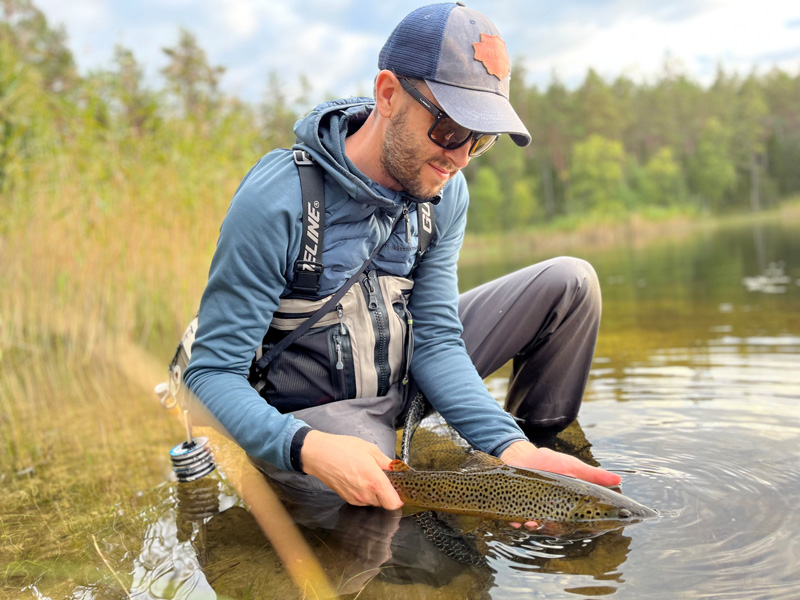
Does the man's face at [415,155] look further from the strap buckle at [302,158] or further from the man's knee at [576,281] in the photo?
A: the man's knee at [576,281]

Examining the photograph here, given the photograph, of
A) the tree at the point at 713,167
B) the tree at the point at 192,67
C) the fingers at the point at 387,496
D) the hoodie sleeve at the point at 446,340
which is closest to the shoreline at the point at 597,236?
the tree at the point at 192,67

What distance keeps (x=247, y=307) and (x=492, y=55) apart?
1.48 meters

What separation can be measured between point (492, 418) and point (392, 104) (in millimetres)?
1480

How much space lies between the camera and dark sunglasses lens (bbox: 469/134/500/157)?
266cm

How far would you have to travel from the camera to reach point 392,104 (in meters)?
2.70

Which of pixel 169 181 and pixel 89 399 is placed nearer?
pixel 89 399

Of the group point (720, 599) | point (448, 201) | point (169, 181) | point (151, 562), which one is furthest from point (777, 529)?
point (169, 181)

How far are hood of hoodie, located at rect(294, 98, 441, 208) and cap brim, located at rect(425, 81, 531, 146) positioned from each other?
51 cm

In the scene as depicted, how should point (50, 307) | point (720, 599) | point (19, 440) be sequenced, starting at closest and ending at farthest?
point (720, 599) → point (19, 440) → point (50, 307)

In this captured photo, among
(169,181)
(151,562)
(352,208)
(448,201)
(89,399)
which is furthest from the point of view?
(169,181)

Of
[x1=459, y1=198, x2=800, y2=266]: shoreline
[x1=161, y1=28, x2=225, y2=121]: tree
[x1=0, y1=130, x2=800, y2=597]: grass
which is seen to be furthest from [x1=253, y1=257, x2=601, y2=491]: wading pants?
[x1=459, y1=198, x2=800, y2=266]: shoreline

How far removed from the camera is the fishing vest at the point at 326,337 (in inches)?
111

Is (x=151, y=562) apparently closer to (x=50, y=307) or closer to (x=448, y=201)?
(x=448, y=201)

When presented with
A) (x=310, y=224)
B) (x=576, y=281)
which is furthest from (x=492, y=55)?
(x=576, y=281)
